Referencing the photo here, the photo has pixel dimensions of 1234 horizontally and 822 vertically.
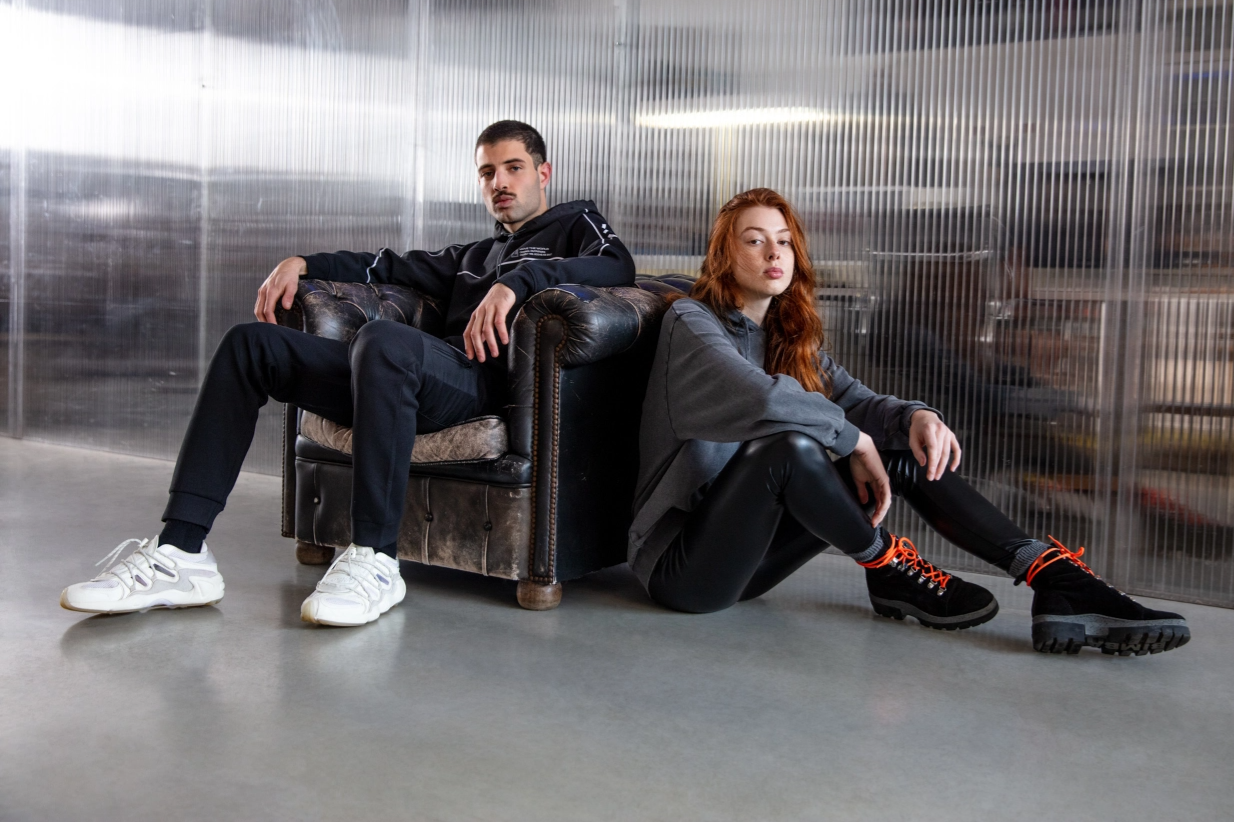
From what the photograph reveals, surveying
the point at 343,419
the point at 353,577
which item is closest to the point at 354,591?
the point at 353,577

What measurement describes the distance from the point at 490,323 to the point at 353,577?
24.1 inches

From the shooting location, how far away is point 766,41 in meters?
3.42

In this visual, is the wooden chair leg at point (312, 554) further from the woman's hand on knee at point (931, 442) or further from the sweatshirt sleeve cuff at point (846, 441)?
the woman's hand on knee at point (931, 442)

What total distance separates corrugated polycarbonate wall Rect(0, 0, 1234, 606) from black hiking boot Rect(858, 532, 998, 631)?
2.69 feet

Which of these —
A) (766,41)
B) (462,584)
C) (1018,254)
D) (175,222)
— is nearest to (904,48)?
(766,41)

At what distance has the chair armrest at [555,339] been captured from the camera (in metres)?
2.39

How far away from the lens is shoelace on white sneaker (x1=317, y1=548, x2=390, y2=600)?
2.23 metres

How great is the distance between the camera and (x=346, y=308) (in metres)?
2.84

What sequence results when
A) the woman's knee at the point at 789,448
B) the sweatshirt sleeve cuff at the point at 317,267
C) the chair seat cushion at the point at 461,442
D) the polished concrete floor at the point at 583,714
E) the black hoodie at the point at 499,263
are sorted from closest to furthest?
1. the polished concrete floor at the point at 583,714
2. the woman's knee at the point at 789,448
3. the chair seat cushion at the point at 461,442
4. the black hoodie at the point at 499,263
5. the sweatshirt sleeve cuff at the point at 317,267

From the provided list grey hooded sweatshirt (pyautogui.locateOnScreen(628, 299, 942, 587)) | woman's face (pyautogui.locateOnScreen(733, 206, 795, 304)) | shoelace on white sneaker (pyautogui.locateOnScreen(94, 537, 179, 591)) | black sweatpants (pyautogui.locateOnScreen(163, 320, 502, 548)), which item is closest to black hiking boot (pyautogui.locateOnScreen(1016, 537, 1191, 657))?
grey hooded sweatshirt (pyautogui.locateOnScreen(628, 299, 942, 587))

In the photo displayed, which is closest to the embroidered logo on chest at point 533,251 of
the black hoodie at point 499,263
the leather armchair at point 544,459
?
the black hoodie at point 499,263

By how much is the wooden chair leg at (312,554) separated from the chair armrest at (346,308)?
1.79ft

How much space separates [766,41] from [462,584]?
75.8 inches

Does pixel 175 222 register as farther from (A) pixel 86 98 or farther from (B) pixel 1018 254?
(B) pixel 1018 254
